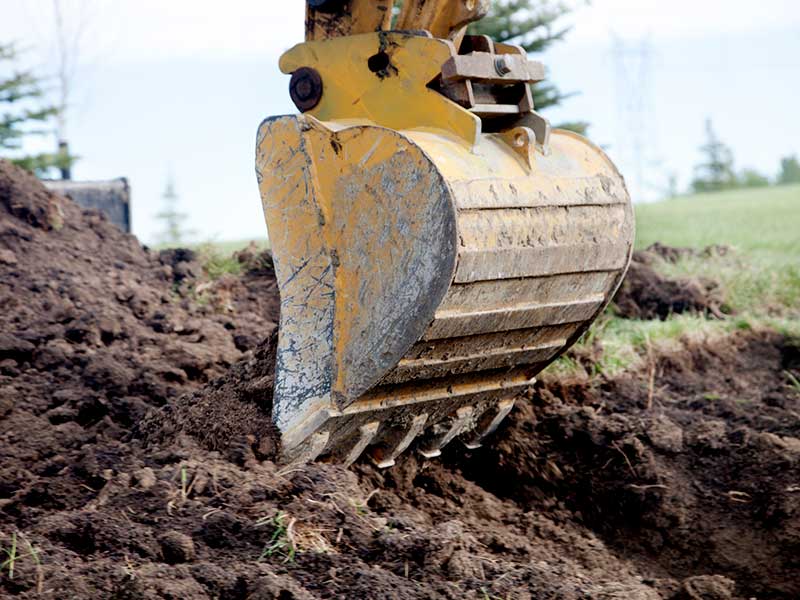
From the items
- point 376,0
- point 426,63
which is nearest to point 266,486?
point 426,63

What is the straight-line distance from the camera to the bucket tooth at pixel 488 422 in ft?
14.6

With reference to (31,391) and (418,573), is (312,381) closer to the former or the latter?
(418,573)

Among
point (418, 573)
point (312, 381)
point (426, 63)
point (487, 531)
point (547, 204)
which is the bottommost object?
point (487, 531)

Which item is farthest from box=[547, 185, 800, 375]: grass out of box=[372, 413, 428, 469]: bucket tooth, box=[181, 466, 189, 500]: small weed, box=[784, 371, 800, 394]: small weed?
box=[181, 466, 189, 500]: small weed

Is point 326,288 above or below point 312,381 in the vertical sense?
above

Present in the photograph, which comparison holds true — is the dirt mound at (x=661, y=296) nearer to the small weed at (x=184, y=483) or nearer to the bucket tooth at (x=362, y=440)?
the bucket tooth at (x=362, y=440)

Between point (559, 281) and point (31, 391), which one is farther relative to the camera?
point (31, 391)

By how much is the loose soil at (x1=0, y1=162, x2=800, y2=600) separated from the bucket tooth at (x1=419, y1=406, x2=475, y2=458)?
0.39 feet

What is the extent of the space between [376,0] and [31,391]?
2.11 meters

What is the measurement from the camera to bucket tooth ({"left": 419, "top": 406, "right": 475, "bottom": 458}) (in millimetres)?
4262

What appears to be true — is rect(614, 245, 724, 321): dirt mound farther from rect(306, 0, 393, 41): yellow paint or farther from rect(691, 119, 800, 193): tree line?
rect(691, 119, 800, 193): tree line

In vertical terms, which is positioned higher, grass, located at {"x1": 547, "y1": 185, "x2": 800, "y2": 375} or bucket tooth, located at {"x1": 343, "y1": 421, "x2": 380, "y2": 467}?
bucket tooth, located at {"x1": 343, "y1": 421, "x2": 380, "y2": 467}

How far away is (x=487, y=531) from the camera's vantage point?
13.7 ft

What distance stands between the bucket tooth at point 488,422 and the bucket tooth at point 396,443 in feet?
1.34
